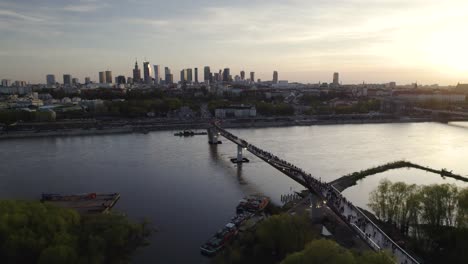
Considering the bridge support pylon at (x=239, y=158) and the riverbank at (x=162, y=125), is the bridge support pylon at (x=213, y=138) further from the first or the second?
the bridge support pylon at (x=239, y=158)

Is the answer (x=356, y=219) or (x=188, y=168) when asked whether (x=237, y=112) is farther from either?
(x=356, y=219)

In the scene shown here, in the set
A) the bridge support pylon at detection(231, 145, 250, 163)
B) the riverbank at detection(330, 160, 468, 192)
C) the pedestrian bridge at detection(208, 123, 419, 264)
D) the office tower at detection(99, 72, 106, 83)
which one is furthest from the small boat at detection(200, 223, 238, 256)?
the office tower at detection(99, 72, 106, 83)

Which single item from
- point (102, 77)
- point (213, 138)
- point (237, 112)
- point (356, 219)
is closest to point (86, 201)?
point (356, 219)

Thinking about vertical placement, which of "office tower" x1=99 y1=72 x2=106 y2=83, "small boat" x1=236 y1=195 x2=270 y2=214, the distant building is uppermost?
"office tower" x1=99 y1=72 x2=106 y2=83

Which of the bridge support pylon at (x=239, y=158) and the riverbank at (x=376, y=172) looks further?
the bridge support pylon at (x=239, y=158)

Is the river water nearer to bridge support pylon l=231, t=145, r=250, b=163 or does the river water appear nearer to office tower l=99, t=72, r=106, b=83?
bridge support pylon l=231, t=145, r=250, b=163

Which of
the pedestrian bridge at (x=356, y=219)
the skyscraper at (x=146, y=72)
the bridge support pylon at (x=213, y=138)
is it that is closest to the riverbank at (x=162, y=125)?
the bridge support pylon at (x=213, y=138)


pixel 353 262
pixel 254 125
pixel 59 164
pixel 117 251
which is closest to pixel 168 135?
pixel 254 125
